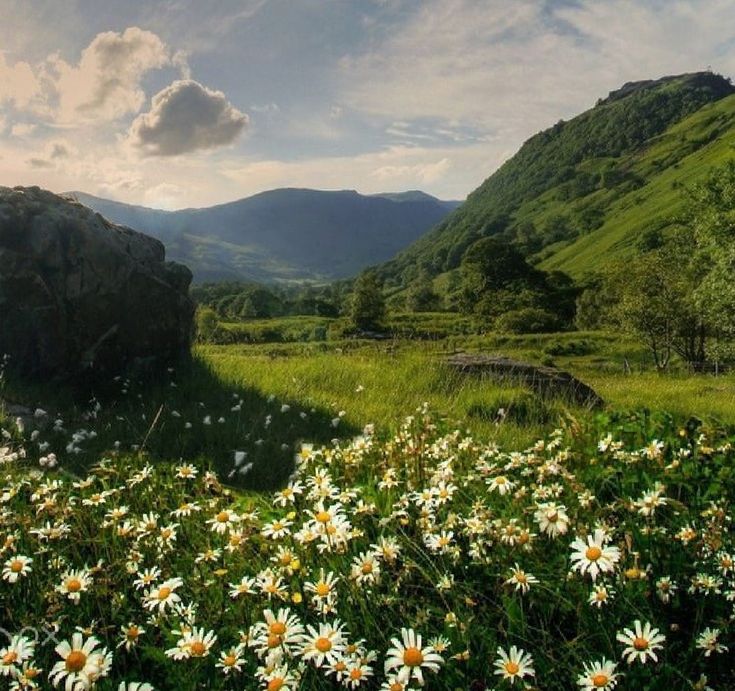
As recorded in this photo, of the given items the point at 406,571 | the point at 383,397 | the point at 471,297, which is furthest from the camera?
the point at 471,297

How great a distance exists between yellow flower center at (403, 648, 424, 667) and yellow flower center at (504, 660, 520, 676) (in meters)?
0.41

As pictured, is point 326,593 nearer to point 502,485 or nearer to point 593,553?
point 593,553

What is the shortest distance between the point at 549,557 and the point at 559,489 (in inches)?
25.9

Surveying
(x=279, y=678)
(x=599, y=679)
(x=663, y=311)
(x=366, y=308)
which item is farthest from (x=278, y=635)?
(x=366, y=308)

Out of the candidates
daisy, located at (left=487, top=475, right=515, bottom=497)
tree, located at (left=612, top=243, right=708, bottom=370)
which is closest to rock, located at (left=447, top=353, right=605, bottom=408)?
daisy, located at (left=487, top=475, right=515, bottom=497)

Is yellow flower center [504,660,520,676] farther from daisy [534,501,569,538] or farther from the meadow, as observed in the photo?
daisy [534,501,569,538]

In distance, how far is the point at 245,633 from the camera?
3.29m

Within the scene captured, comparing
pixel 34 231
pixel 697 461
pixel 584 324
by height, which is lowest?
pixel 584 324

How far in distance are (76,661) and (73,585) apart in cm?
88

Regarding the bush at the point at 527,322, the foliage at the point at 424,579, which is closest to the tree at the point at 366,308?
the bush at the point at 527,322

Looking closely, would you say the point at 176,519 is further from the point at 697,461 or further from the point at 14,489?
the point at 697,461

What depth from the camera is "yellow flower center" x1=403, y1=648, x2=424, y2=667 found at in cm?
266

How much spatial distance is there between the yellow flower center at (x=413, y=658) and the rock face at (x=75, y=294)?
10.1 m

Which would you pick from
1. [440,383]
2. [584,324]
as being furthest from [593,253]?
[440,383]
